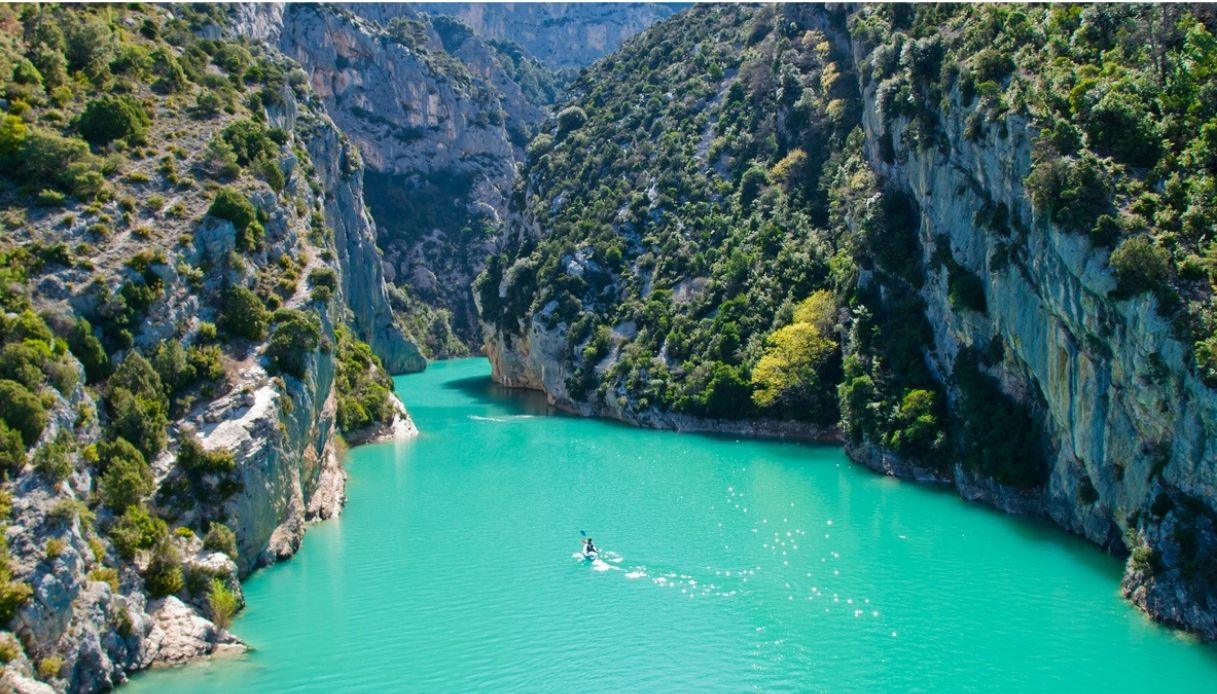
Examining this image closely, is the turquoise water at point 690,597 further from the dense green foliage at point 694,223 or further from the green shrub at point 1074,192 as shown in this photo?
the dense green foliage at point 694,223

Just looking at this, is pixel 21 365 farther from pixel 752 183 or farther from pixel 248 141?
pixel 752 183

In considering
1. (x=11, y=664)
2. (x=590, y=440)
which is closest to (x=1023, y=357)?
(x=590, y=440)

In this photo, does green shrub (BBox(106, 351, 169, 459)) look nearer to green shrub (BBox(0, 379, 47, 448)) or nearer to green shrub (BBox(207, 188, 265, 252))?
green shrub (BBox(0, 379, 47, 448))

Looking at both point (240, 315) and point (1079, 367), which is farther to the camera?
point (240, 315)

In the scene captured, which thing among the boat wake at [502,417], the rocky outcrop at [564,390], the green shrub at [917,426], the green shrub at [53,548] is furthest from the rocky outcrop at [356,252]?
the green shrub at [53,548]

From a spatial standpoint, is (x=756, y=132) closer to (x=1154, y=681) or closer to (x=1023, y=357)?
(x=1023, y=357)

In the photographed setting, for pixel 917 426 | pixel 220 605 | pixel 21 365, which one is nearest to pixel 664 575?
pixel 220 605

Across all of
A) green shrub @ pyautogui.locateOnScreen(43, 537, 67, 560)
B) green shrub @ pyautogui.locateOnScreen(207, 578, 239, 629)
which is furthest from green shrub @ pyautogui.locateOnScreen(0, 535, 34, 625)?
green shrub @ pyautogui.locateOnScreen(207, 578, 239, 629)
